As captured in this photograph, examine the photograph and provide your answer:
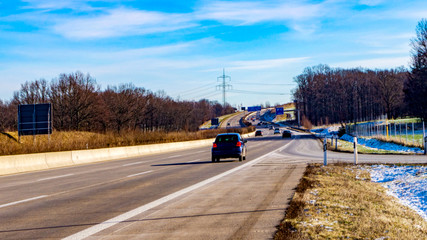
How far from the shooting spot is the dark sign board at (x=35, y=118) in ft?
115

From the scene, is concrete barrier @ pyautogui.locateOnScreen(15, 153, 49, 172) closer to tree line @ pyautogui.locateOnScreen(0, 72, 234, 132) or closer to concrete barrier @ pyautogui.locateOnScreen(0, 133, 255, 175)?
concrete barrier @ pyautogui.locateOnScreen(0, 133, 255, 175)

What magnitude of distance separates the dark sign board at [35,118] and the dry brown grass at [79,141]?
1.05 m

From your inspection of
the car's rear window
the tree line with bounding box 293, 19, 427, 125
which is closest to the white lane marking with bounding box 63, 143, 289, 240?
the car's rear window

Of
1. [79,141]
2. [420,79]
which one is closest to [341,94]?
[420,79]

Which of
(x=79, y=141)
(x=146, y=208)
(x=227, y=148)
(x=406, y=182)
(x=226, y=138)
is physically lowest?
(x=406, y=182)

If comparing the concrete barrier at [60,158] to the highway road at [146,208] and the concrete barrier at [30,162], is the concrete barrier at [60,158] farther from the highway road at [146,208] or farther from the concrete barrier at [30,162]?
the highway road at [146,208]

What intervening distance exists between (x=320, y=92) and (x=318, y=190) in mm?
147256

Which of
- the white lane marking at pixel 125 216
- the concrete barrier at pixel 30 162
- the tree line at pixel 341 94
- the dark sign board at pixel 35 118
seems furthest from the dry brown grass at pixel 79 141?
the tree line at pixel 341 94

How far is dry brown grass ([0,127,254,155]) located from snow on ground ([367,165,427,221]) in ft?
63.5

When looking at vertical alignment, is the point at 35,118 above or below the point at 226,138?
above

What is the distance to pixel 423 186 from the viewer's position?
503 inches

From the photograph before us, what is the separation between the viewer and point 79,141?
35469 mm

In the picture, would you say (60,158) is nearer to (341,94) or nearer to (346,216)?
(346,216)

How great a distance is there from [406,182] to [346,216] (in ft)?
23.1
